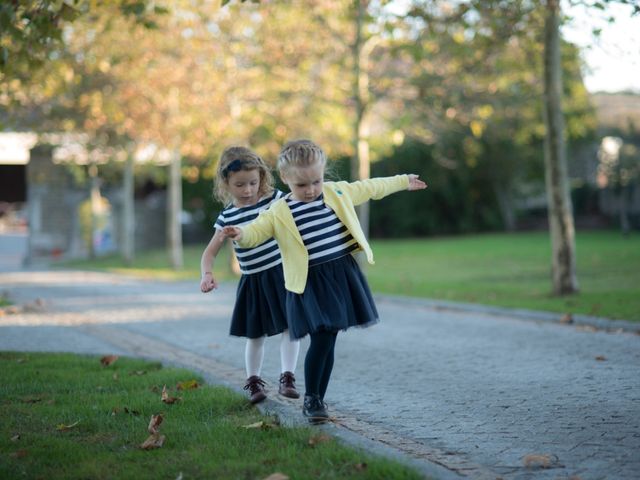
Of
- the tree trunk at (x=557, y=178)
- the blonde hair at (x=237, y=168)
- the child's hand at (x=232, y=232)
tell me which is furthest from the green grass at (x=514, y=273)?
the child's hand at (x=232, y=232)

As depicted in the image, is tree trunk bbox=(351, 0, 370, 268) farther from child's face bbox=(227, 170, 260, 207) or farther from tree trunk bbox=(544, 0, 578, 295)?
child's face bbox=(227, 170, 260, 207)

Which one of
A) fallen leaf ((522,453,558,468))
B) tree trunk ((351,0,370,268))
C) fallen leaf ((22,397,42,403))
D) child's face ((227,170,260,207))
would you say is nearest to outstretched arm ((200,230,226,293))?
child's face ((227,170,260,207))

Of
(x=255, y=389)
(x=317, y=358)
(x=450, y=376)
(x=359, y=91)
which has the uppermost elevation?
(x=359, y=91)

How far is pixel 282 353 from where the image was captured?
5883mm

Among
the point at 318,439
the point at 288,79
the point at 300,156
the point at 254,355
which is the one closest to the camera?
the point at 318,439

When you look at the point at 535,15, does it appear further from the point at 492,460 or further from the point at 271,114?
the point at 492,460

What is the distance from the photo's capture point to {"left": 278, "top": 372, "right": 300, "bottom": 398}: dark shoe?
568 centimetres

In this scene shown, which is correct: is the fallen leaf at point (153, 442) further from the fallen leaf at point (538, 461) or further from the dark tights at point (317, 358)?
the fallen leaf at point (538, 461)

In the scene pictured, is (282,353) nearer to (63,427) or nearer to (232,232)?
(232,232)

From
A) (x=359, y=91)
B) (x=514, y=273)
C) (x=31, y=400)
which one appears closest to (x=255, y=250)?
(x=31, y=400)

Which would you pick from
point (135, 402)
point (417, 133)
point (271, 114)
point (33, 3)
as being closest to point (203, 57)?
point (271, 114)

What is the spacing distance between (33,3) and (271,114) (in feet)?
41.9

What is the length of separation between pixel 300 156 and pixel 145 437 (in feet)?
5.83

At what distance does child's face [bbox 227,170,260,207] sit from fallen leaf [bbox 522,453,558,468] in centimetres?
246
